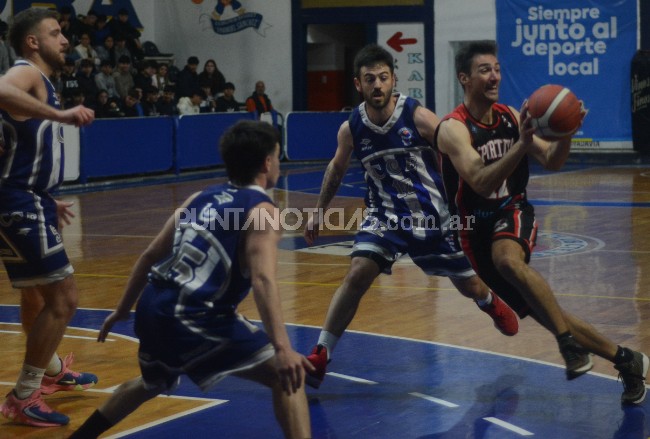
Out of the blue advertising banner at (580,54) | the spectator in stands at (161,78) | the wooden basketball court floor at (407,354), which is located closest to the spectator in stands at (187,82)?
the spectator in stands at (161,78)

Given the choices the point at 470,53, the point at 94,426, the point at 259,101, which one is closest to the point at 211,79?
the point at 259,101

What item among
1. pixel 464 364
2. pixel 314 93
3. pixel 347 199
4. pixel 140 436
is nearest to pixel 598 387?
pixel 464 364

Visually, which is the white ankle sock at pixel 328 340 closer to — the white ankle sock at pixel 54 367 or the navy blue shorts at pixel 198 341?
the white ankle sock at pixel 54 367

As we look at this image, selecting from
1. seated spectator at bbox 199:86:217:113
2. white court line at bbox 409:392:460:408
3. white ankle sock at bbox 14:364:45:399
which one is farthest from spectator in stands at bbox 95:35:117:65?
white court line at bbox 409:392:460:408

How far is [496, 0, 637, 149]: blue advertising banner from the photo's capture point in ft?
74.7

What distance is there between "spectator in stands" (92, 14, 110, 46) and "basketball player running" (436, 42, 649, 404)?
1731 centimetres

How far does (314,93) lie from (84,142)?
9514mm

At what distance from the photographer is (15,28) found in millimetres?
5652

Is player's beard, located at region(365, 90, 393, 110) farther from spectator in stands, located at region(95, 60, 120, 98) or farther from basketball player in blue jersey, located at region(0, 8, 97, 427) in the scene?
spectator in stands, located at region(95, 60, 120, 98)

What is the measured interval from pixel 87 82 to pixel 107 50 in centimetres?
260

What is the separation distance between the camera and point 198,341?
4.32m

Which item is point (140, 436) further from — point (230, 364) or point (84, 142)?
point (84, 142)

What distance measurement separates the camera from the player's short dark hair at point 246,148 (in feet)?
14.0

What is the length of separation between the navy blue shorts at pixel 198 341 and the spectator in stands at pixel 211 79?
62.5ft
